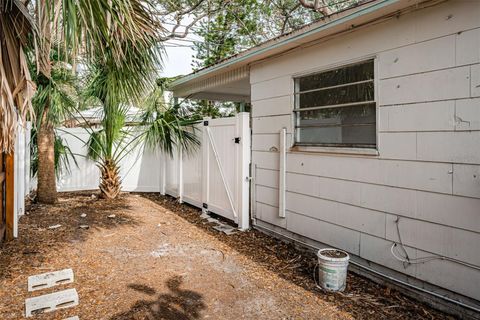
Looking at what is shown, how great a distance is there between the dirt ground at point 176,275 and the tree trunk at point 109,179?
Result: 5.18 feet

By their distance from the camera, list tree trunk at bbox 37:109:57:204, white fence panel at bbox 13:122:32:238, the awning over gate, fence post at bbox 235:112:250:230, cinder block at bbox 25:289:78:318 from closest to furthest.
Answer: cinder block at bbox 25:289:78:318, white fence panel at bbox 13:122:32:238, fence post at bbox 235:112:250:230, the awning over gate, tree trunk at bbox 37:109:57:204

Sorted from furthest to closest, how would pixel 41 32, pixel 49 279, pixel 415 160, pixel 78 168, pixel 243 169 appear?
pixel 78 168 < pixel 243 169 < pixel 49 279 < pixel 415 160 < pixel 41 32

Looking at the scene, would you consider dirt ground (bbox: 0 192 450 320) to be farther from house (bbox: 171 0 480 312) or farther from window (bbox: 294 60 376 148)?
window (bbox: 294 60 376 148)

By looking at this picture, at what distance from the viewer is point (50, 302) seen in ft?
9.58

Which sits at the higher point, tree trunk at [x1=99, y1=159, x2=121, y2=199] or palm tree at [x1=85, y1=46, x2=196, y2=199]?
palm tree at [x1=85, y1=46, x2=196, y2=199]

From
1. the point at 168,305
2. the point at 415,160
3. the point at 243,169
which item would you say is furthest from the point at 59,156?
the point at 415,160

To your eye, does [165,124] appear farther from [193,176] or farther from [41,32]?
[41,32]

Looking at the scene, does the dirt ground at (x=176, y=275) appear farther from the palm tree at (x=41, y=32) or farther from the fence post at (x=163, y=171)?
the fence post at (x=163, y=171)

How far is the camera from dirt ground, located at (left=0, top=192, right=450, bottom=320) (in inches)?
114

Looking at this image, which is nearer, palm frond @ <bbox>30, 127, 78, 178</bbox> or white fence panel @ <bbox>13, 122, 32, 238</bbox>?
white fence panel @ <bbox>13, 122, 32, 238</bbox>

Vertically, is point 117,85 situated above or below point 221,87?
below

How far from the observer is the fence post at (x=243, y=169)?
5.36 m

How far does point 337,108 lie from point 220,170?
2.64m

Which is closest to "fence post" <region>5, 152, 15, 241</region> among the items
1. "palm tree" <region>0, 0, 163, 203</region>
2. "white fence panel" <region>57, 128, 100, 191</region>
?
"palm tree" <region>0, 0, 163, 203</region>
